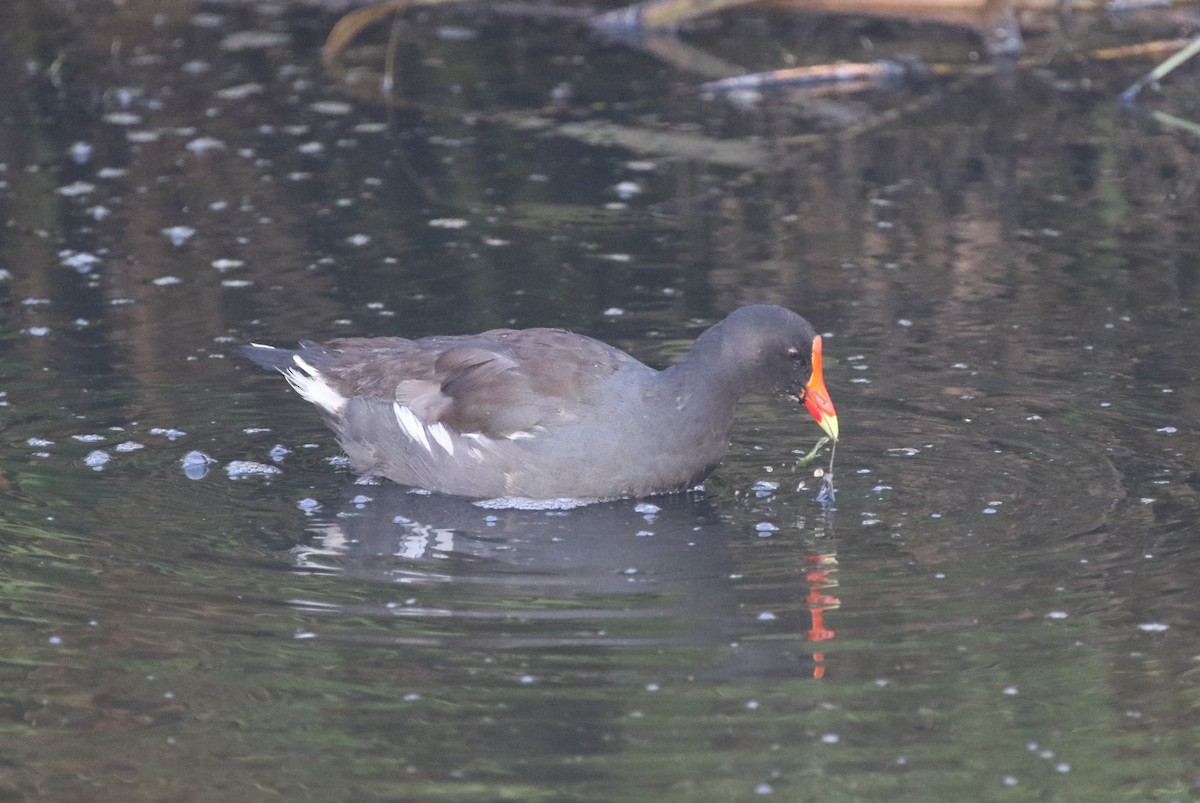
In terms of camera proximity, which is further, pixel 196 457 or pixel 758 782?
pixel 196 457

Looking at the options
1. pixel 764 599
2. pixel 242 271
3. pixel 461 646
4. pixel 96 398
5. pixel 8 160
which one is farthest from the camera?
pixel 8 160

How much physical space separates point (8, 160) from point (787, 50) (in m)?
5.90

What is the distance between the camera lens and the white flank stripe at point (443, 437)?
6.98 m

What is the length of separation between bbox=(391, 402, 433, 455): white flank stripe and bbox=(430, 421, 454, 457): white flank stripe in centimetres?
6

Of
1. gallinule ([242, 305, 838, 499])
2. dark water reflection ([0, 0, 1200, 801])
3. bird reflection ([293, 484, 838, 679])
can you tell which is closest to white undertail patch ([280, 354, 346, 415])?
gallinule ([242, 305, 838, 499])

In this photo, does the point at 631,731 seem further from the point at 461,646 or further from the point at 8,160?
the point at 8,160

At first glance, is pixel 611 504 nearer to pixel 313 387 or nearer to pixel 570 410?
pixel 570 410

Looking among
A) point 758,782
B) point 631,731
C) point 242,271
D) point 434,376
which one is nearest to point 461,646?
point 631,731

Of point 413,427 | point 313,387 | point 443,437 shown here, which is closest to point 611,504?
point 443,437

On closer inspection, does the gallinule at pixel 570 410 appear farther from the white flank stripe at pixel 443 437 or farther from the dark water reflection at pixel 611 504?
the dark water reflection at pixel 611 504

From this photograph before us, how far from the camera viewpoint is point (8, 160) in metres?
11.5

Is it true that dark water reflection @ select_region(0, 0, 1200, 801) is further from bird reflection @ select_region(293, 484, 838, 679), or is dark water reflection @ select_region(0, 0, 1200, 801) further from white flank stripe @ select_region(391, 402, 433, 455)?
white flank stripe @ select_region(391, 402, 433, 455)

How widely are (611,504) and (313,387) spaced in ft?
4.41

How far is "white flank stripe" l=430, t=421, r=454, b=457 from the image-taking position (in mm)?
6980
